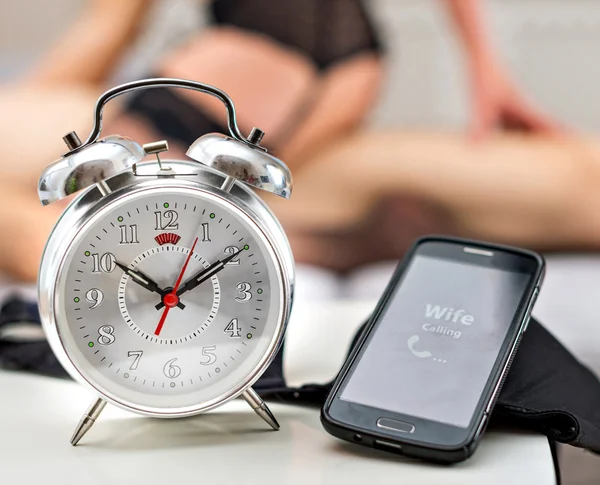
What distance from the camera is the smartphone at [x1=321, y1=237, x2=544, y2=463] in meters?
0.52

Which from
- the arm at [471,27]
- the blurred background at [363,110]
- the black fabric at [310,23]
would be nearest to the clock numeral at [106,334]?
the blurred background at [363,110]

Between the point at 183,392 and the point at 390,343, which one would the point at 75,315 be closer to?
the point at 183,392

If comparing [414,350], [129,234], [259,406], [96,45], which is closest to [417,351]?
[414,350]

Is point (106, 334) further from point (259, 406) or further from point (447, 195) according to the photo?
point (447, 195)

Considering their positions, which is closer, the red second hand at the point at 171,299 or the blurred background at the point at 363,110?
the red second hand at the point at 171,299

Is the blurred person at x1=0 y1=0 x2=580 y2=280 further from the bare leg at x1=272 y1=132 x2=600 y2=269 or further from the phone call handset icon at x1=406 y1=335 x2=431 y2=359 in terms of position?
the phone call handset icon at x1=406 y1=335 x2=431 y2=359

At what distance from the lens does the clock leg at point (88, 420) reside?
547mm

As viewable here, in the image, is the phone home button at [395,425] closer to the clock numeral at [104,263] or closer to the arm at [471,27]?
the clock numeral at [104,263]

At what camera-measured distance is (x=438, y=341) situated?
0.57m

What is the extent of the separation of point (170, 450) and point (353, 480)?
0.13 m

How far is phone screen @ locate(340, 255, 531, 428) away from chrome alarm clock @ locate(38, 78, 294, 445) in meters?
0.08

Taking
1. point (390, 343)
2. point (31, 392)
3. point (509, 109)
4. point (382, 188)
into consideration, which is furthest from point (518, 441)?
point (509, 109)

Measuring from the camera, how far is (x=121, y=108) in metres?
1.45

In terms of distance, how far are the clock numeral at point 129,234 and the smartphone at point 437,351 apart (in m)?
0.18
